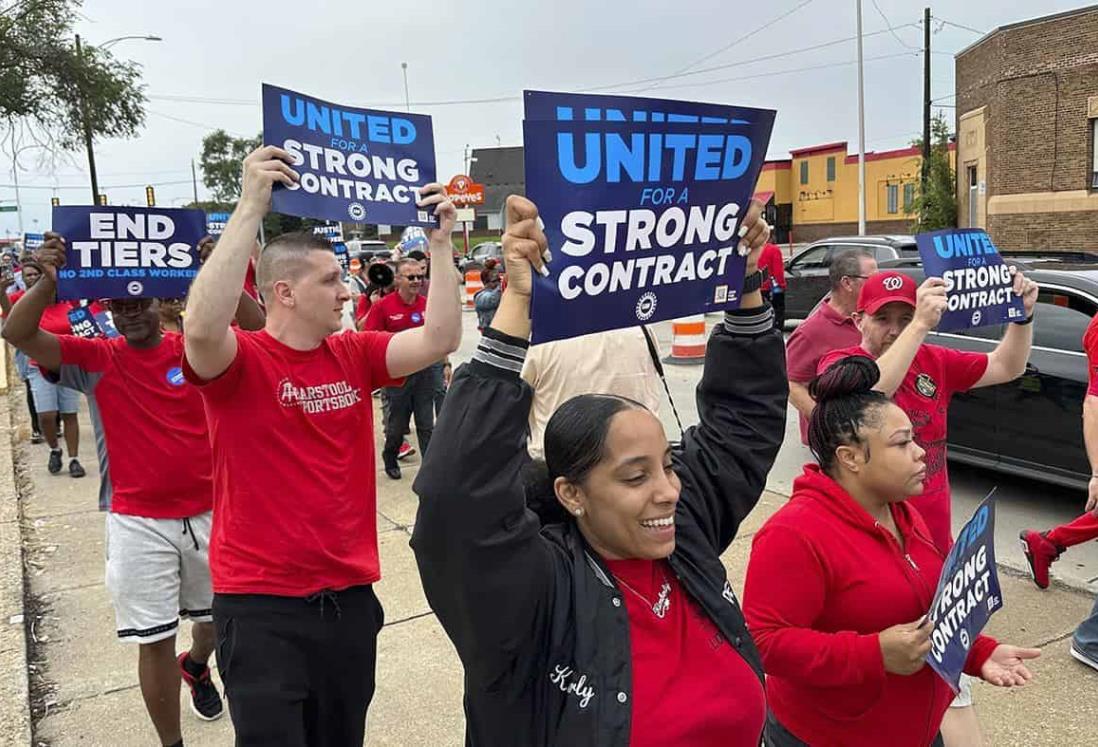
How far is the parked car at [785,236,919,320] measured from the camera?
46.4 feet

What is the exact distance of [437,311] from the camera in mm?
2883

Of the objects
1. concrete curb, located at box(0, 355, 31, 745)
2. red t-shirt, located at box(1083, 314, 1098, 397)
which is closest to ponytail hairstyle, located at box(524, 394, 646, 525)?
concrete curb, located at box(0, 355, 31, 745)

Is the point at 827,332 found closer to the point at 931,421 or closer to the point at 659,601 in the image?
the point at 931,421

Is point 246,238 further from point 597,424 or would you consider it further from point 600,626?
point 600,626

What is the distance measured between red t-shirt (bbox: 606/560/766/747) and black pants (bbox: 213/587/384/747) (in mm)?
1298

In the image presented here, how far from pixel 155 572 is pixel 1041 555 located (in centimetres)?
439

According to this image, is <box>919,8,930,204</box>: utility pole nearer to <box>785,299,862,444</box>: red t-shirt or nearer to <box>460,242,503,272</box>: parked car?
<box>460,242,503,272</box>: parked car

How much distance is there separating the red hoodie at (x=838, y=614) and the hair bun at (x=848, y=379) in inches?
11.9

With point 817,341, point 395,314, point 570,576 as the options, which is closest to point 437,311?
point 570,576

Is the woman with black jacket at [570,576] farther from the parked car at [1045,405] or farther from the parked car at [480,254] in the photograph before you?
the parked car at [480,254]

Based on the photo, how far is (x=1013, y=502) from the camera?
641cm

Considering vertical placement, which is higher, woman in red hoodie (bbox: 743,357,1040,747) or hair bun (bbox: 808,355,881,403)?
hair bun (bbox: 808,355,881,403)

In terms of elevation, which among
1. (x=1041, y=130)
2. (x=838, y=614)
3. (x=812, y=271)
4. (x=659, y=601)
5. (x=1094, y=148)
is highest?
(x=1041, y=130)

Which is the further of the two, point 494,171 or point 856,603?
point 494,171
